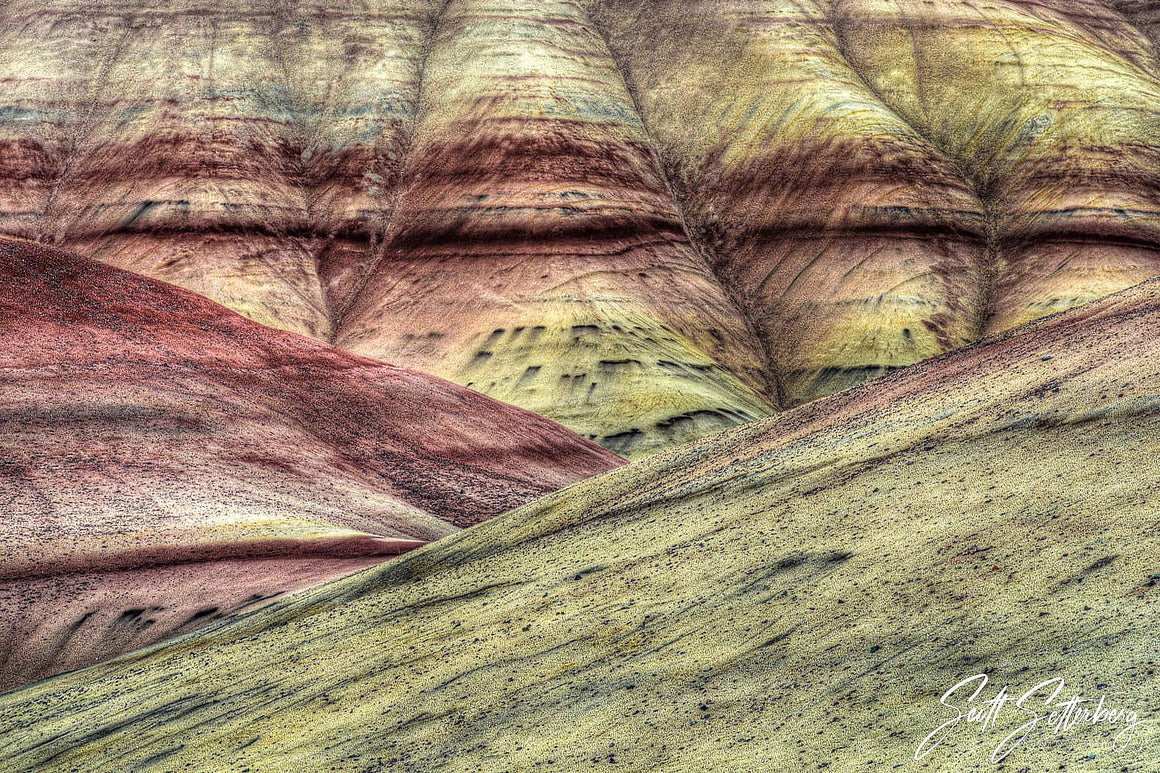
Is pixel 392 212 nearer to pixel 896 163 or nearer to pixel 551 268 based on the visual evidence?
pixel 551 268

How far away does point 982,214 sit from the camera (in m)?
64.8

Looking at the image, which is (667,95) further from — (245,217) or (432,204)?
(245,217)

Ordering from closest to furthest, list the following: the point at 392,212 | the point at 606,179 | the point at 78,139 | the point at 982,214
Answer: the point at 982,214 < the point at 606,179 < the point at 392,212 < the point at 78,139

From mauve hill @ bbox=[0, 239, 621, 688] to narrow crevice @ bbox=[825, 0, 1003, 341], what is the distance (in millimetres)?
22816

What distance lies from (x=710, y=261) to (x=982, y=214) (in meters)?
13.0

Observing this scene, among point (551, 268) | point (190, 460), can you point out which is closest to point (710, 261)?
point (551, 268)

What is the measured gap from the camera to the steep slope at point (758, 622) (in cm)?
1052

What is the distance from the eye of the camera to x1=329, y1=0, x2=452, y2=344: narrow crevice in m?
62.9

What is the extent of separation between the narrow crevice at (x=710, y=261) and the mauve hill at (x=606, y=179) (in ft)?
0.50

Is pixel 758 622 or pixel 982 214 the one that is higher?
pixel 758 622

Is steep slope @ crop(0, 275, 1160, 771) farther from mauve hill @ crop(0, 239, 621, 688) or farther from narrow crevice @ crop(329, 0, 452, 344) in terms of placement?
narrow crevice @ crop(329, 0, 452, 344)

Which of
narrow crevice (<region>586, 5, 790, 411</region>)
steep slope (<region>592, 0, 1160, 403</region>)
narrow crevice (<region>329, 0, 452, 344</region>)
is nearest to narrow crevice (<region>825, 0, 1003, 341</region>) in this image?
steep slope (<region>592, 0, 1160, 403</region>)

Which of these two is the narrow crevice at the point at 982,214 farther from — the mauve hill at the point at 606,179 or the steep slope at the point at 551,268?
the steep slope at the point at 551,268

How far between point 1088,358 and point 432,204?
50.4 metres
